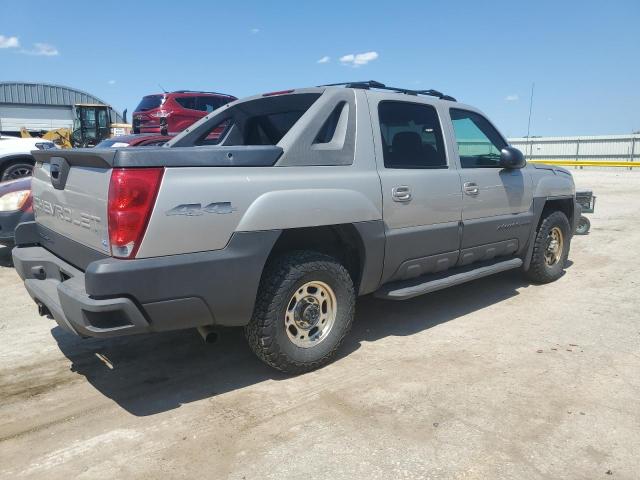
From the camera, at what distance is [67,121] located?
2542 inches

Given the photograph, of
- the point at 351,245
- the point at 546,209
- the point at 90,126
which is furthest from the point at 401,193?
the point at 90,126

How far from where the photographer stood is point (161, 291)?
2742 millimetres

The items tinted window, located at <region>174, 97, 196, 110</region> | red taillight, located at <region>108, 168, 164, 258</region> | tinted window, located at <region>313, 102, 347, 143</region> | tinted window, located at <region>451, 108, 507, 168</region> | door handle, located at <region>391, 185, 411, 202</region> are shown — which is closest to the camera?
red taillight, located at <region>108, 168, 164, 258</region>

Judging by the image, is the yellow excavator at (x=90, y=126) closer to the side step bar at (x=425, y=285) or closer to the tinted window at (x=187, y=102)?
the tinted window at (x=187, y=102)

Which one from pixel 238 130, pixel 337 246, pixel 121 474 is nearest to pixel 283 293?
pixel 337 246

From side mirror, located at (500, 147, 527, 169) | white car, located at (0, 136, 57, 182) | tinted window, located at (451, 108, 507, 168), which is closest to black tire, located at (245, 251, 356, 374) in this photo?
tinted window, located at (451, 108, 507, 168)

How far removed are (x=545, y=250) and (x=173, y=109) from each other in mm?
10613

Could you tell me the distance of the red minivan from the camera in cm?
1338

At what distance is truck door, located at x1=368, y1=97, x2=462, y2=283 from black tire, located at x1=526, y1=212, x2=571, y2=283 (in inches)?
62.2

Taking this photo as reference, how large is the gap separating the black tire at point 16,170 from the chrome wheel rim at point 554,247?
28.2ft

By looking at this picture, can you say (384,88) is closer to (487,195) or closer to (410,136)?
(410,136)

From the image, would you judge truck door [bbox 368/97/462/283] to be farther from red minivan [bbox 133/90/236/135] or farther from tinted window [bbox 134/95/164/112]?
tinted window [bbox 134/95/164/112]

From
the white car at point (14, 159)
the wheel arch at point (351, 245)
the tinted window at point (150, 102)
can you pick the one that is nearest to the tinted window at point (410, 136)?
the wheel arch at point (351, 245)

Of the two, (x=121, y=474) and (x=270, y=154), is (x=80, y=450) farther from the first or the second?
(x=270, y=154)
